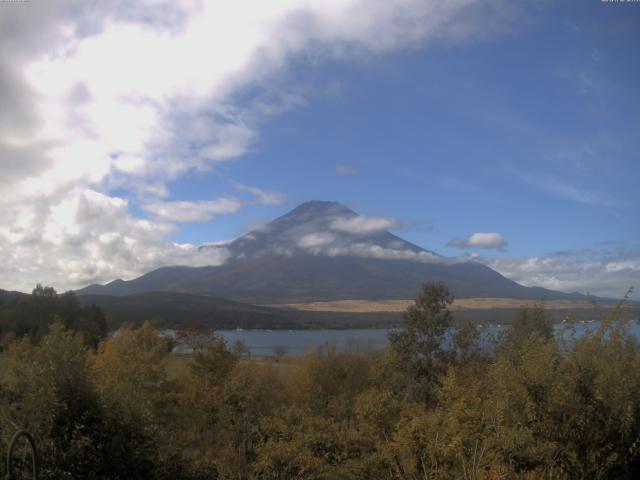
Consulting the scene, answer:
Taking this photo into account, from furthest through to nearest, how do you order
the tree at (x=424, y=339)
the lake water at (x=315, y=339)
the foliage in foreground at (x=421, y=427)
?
1. the tree at (x=424, y=339)
2. the lake water at (x=315, y=339)
3. the foliage in foreground at (x=421, y=427)

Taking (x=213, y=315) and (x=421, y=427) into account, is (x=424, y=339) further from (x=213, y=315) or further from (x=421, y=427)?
(x=213, y=315)

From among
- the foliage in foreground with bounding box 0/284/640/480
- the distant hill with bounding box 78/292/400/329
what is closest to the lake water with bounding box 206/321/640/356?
the foliage in foreground with bounding box 0/284/640/480

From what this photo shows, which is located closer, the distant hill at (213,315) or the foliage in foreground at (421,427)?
the foliage in foreground at (421,427)

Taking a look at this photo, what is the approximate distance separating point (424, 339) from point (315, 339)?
7987cm

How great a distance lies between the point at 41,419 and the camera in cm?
947

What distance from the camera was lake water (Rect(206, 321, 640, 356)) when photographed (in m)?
32.3

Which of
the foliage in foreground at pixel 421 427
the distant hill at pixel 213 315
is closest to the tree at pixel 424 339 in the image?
the foliage in foreground at pixel 421 427

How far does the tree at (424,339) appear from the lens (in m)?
33.9

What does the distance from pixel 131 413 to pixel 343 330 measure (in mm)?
138040

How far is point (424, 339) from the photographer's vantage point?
117 ft

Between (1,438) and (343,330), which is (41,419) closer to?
(1,438)

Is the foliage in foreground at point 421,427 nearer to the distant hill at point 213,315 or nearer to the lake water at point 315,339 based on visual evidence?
the lake water at point 315,339

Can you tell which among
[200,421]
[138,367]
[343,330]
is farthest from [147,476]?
[343,330]

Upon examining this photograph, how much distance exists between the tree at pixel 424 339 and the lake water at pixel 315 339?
3036 mm
